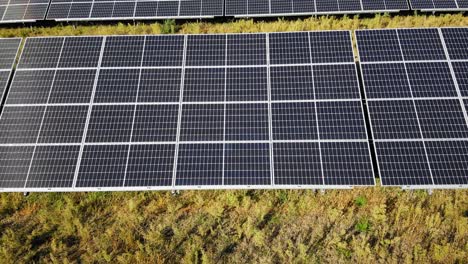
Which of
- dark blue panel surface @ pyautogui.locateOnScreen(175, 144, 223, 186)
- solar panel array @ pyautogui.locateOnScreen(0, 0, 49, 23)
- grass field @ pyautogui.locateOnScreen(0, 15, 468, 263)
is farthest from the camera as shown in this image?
solar panel array @ pyautogui.locateOnScreen(0, 0, 49, 23)

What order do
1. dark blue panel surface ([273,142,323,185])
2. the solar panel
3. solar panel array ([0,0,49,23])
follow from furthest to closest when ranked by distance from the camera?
solar panel array ([0,0,49,23])
the solar panel
dark blue panel surface ([273,142,323,185])

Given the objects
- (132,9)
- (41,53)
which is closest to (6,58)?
(41,53)

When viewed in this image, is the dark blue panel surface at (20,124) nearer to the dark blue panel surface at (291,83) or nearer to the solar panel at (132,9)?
the solar panel at (132,9)

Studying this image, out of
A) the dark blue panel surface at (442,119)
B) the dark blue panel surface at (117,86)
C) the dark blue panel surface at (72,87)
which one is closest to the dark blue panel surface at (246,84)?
the dark blue panel surface at (117,86)

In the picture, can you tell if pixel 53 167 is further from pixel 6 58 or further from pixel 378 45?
pixel 378 45

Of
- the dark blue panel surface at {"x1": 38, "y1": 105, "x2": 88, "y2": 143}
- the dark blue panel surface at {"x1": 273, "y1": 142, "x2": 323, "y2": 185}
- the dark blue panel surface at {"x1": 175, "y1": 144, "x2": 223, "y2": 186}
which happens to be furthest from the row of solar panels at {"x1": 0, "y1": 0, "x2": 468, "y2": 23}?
the dark blue panel surface at {"x1": 273, "y1": 142, "x2": 323, "y2": 185}

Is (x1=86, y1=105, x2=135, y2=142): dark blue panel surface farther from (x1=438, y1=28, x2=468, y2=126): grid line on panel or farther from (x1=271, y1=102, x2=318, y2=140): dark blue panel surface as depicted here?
(x1=438, y1=28, x2=468, y2=126): grid line on panel
